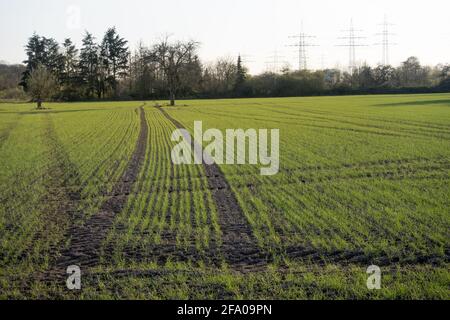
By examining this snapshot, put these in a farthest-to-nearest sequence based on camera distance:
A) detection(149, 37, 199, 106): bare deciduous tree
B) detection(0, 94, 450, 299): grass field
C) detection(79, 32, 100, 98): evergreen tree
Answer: detection(79, 32, 100, 98): evergreen tree → detection(149, 37, 199, 106): bare deciduous tree → detection(0, 94, 450, 299): grass field

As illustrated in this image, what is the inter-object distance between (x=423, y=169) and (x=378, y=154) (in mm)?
3395

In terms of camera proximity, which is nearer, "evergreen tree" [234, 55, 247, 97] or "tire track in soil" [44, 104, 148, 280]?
"tire track in soil" [44, 104, 148, 280]

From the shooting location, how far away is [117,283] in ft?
22.8

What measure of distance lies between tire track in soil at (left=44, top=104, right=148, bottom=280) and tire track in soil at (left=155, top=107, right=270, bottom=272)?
234 centimetres

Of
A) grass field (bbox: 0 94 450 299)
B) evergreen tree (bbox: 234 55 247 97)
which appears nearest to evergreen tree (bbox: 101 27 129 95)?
evergreen tree (bbox: 234 55 247 97)

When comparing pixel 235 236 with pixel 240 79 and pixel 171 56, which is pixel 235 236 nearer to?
pixel 171 56

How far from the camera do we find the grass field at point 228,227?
691 cm

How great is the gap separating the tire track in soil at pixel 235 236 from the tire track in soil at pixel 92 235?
234 cm

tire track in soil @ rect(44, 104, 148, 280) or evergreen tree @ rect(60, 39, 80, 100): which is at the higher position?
evergreen tree @ rect(60, 39, 80, 100)

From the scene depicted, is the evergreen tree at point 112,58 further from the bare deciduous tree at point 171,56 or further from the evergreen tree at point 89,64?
the bare deciduous tree at point 171,56

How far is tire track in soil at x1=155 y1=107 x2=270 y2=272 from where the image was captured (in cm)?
785

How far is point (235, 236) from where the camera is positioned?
29.9 feet

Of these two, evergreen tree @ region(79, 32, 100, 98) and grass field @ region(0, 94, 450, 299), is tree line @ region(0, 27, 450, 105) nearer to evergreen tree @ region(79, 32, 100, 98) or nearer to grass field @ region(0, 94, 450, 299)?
evergreen tree @ region(79, 32, 100, 98)
